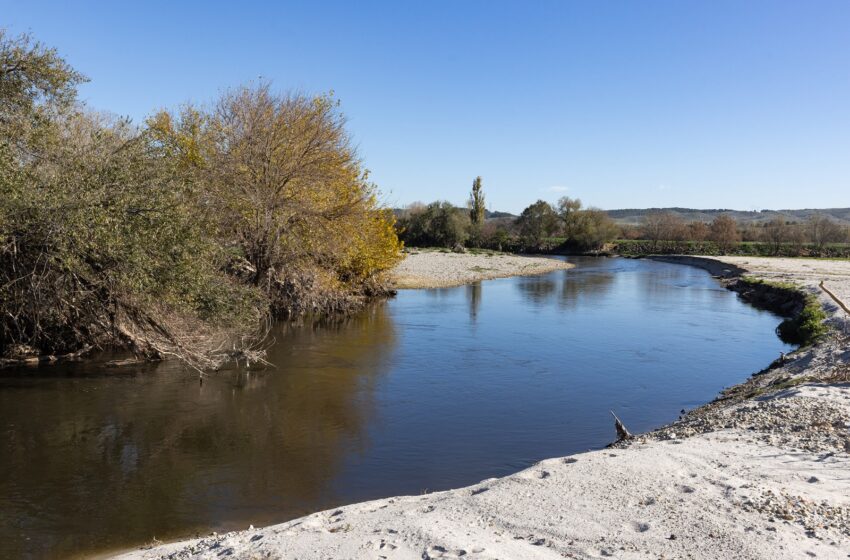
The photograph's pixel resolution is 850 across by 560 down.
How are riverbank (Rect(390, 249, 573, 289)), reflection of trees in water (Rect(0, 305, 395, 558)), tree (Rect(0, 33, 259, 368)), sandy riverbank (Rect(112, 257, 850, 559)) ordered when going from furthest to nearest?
riverbank (Rect(390, 249, 573, 289)), tree (Rect(0, 33, 259, 368)), reflection of trees in water (Rect(0, 305, 395, 558)), sandy riverbank (Rect(112, 257, 850, 559))

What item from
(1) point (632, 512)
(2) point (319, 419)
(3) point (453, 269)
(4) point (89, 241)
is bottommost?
(2) point (319, 419)

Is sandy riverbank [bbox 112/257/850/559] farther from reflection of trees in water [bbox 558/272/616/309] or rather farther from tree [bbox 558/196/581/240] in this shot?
tree [bbox 558/196/581/240]

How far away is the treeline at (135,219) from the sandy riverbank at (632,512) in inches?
352

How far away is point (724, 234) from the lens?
100 meters

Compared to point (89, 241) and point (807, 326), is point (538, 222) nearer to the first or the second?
point (807, 326)

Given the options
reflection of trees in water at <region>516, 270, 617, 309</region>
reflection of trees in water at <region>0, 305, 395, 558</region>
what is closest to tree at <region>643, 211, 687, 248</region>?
reflection of trees in water at <region>516, 270, 617, 309</region>

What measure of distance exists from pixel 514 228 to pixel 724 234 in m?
33.1

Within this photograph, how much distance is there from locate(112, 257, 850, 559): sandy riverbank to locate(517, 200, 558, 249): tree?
96.1m

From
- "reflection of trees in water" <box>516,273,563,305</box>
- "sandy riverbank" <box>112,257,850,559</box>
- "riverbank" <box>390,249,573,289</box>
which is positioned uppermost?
"riverbank" <box>390,249,573,289</box>

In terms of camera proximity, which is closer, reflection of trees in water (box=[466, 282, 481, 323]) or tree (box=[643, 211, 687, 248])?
reflection of trees in water (box=[466, 282, 481, 323])

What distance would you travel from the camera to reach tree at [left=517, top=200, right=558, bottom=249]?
10725 centimetres

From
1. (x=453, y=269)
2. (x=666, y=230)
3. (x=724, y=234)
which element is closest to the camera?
(x=453, y=269)

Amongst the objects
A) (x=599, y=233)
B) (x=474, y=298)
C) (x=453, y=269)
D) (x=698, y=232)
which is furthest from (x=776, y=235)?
(x=474, y=298)

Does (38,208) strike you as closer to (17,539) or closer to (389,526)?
(17,539)
